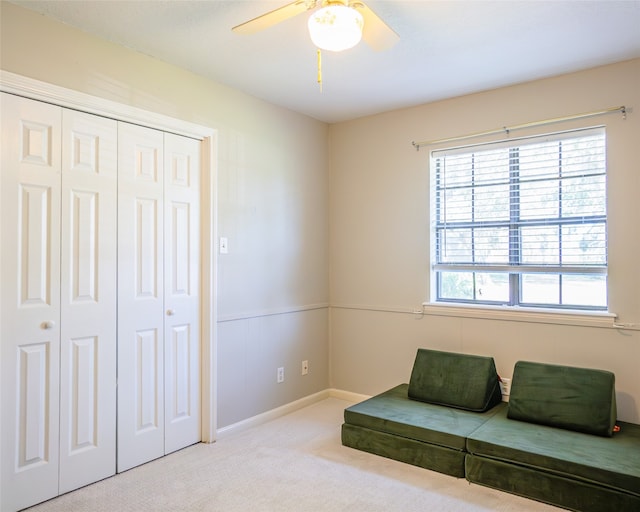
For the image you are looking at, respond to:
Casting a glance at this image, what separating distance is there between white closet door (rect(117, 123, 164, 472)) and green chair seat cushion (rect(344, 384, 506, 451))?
1.28 m

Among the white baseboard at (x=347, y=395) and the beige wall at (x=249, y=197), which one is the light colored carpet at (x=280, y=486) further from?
the white baseboard at (x=347, y=395)

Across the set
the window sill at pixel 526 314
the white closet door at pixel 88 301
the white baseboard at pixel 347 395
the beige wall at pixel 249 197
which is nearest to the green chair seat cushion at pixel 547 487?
the window sill at pixel 526 314

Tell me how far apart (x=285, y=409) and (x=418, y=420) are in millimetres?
1262

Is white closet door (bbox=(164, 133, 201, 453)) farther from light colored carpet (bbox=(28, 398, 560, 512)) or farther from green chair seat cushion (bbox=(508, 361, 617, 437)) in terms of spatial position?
green chair seat cushion (bbox=(508, 361, 617, 437))

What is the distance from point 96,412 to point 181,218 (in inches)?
49.3

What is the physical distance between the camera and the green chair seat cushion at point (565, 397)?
2699 mm

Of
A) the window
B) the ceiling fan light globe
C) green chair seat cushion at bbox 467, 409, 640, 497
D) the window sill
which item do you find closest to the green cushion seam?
green chair seat cushion at bbox 467, 409, 640, 497

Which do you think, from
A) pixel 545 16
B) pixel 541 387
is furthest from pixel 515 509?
pixel 545 16

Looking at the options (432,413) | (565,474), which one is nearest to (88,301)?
(432,413)

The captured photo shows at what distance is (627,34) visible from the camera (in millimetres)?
2553

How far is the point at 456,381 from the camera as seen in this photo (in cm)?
327

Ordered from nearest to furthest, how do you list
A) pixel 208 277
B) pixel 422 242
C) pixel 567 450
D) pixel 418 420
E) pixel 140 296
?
pixel 567 450 → pixel 140 296 → pixel 418 420 → pixel 208 277 → pixel 422 242

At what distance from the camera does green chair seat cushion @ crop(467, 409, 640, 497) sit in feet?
7.28

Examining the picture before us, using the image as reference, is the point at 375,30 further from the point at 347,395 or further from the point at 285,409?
the point at 347,395
